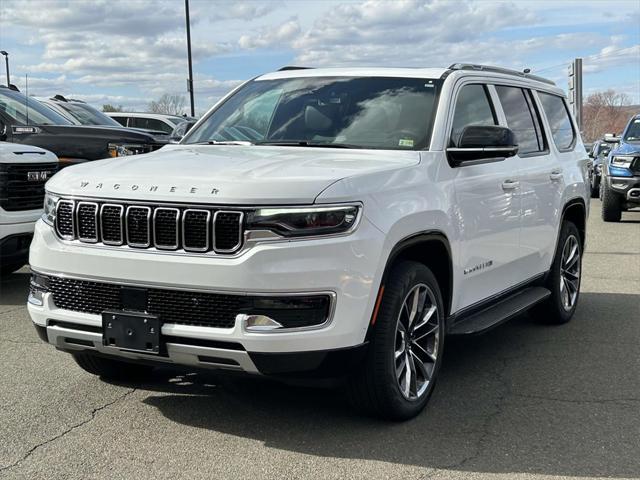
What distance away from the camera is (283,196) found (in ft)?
12.3

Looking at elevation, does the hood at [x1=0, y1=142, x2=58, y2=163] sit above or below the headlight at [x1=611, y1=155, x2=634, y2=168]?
above

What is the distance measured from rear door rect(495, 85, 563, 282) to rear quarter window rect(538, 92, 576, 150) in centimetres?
24

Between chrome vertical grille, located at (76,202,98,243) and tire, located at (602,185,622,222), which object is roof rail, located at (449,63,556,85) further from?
tire, located at (602,185,622,222)

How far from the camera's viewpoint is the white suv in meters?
3.75

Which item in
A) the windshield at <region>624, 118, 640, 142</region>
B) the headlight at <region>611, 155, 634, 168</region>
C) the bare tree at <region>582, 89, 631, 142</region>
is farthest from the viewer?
the bare tree at <region>582, 89, 631, 142</region>

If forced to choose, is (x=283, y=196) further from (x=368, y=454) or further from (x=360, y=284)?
(x=368, y=454)

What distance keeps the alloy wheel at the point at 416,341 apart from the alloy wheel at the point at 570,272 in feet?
8.68

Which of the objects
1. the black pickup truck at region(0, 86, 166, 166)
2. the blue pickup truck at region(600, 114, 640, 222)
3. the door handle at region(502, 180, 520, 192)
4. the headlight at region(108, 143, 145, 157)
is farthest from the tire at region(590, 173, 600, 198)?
the door handle at region(502, 180, 520, 192)

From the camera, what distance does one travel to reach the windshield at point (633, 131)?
15.8 meters

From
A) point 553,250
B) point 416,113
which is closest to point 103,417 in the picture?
point 416,113

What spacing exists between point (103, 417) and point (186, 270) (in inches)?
47.5

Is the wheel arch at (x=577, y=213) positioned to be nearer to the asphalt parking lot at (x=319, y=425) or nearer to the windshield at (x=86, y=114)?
the asphalt parking lot at (x=319, y=425)

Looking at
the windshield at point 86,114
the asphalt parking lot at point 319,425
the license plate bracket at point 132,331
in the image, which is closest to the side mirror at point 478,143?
the asphalt parking lot at point 319,425

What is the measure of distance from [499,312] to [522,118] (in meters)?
1.67
